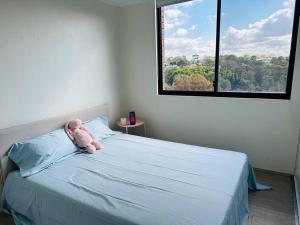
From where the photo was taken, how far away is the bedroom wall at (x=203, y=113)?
8.73 ft

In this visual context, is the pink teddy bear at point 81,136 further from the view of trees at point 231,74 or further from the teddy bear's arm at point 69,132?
the view of trees at point 231,74

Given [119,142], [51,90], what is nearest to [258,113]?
[119,142]

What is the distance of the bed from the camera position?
149cm

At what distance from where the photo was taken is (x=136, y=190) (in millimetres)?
1745

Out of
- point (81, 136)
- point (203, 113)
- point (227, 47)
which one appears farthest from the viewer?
point (203, 113)

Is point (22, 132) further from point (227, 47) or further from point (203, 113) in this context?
point (227, 47)

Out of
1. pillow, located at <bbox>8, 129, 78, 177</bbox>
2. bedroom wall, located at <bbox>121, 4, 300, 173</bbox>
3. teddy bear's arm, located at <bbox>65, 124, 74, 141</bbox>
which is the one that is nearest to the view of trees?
bedroom wall, located at <bbox>121, 4, 300, 173</bbox>

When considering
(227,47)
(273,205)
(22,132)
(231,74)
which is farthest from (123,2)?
(273,205)

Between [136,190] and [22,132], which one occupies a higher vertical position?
[22,132]

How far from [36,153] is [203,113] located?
211 centimetres

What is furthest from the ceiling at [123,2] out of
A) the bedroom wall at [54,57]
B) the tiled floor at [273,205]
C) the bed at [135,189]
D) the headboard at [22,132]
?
the tiled floor at [273,205]

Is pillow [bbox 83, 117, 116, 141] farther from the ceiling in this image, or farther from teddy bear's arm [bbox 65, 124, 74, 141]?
the ceiling

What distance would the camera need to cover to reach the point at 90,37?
2.94m

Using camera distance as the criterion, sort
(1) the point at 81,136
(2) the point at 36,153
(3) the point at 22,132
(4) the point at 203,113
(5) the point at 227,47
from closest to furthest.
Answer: (2) the point at 36,153 < (3) the point at 22,132 < (1) the point at 81,136 < (5) the point at 227,47 < (4) the point at 203,113
